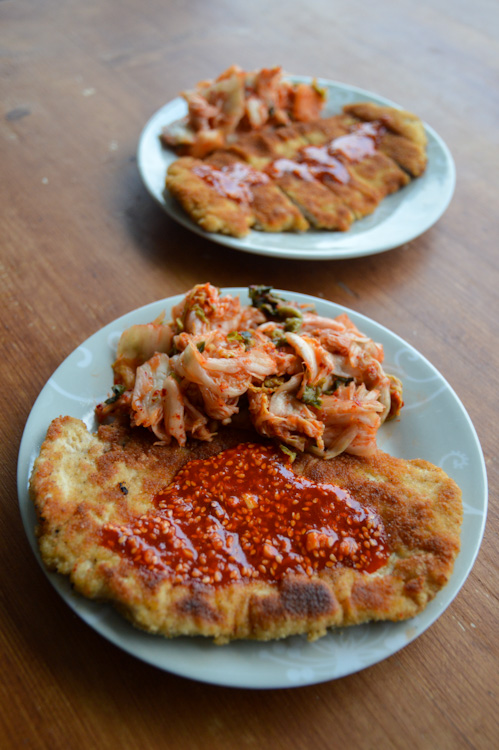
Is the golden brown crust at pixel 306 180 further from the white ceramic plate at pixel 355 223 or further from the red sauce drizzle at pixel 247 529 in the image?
the red sauce drizzle at pixel 247 529

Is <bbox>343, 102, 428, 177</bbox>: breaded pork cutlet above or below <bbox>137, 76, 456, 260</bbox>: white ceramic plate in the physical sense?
above

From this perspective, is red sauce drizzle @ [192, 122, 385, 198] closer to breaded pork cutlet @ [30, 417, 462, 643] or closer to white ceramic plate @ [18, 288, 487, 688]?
white ceramic plate @ [18, 288, 487, 688]

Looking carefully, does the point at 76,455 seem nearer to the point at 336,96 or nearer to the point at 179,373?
the point at 179,373

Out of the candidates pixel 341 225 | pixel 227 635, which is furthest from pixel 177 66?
pixel 227 635

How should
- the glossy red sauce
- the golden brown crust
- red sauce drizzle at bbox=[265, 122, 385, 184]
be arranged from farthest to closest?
the glossy red sauce, red sauce drizzle at bbox=[265, 122, 385, 184], the golden brown crust

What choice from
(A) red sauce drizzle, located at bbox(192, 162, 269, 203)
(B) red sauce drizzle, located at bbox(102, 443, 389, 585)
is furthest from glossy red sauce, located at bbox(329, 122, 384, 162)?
(B) red sauce drizzle, located at bbox(102, 443, 389, 585)

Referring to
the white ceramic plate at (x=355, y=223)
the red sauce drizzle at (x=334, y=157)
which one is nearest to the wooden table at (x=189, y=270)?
the white ceramic plate at (x=355, y=223)
